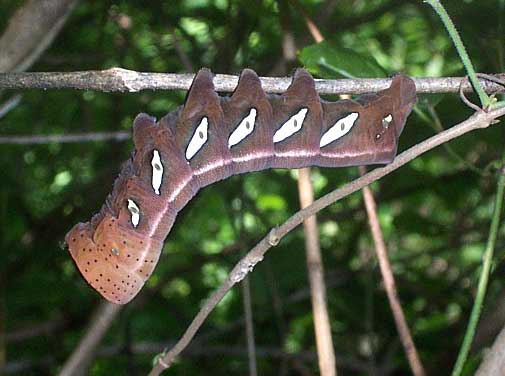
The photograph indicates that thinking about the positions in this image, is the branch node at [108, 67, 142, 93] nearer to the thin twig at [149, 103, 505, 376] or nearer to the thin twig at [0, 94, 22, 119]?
the thin twig at [149, 103, 505, 376]

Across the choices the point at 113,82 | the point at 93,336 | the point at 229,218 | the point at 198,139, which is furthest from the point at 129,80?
the point at 229,218

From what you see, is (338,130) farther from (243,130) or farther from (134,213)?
(134,213)

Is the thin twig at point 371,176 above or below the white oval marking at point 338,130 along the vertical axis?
above

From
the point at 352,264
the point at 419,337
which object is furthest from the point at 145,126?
the point at 352,264

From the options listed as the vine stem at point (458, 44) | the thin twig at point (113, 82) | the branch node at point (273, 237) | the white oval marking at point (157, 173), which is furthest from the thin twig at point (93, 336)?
the vine stem at point (458, 44)

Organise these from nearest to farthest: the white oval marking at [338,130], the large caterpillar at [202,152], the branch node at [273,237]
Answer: the branch node at [273,237] < the large caterpillar at [202,152] < the white oval marking at [338,130]

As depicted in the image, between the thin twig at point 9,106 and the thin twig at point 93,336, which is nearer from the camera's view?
the thin twig at point 9,106

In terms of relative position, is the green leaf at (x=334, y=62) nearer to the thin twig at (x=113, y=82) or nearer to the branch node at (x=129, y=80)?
the thin twig at (x=113, y=82)

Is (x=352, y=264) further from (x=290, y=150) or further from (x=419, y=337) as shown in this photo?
(x=290, y=150)
